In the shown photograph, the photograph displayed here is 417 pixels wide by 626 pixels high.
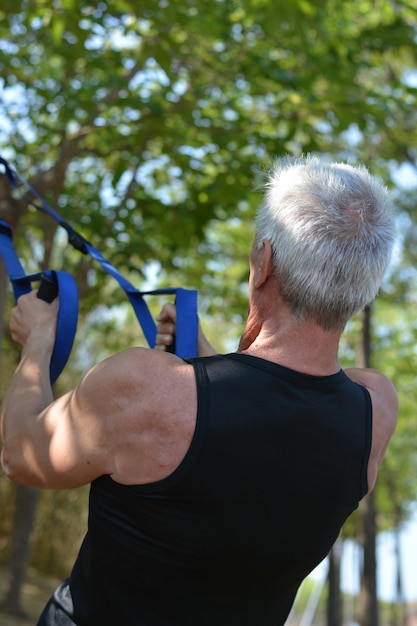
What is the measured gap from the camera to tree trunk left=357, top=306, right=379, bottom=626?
11180mm

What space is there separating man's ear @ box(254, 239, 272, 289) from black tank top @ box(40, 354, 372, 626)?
192 millimetres

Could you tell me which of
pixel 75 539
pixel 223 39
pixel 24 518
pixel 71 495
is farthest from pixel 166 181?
pixel 75 539

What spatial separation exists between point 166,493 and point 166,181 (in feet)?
21.5

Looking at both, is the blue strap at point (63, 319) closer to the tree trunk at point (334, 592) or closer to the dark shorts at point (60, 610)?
the dark shorts at point (60, 610)

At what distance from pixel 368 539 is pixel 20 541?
4688 mm

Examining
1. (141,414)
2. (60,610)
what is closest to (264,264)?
(141,414)

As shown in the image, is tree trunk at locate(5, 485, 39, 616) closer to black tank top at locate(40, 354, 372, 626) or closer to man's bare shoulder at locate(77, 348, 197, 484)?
black tank top at locate(40, 354, 372, 626)

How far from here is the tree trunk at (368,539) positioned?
11.2 m

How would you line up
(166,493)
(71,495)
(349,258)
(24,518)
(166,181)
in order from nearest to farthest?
(166,493) → (349,258) → (166,181) → (24,518) → (71,495)

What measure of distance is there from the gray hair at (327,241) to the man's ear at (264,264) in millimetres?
11

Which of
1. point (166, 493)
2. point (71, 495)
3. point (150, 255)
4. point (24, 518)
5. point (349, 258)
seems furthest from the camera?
point (71, 495)

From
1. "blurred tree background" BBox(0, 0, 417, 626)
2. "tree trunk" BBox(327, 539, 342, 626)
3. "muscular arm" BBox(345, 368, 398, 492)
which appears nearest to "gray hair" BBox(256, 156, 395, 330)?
"muscular arm" BBox(345, 368, 398, 492)

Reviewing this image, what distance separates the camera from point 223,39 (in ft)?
19.8

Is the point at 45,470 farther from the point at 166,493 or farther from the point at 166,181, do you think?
the point at 166,181
